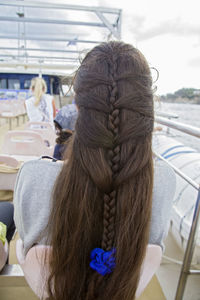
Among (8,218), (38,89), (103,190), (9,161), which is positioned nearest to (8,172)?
(9,161)

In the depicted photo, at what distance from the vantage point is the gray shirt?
0.55 metres

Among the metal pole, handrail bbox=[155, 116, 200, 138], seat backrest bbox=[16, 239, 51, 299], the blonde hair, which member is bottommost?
the metal pole

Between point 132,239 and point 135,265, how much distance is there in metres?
0.08

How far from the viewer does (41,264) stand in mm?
614

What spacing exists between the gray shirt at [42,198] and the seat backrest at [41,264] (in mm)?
32

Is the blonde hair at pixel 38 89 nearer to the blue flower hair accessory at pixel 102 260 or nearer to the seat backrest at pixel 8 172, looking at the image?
the seat backrest at pixel 8 172

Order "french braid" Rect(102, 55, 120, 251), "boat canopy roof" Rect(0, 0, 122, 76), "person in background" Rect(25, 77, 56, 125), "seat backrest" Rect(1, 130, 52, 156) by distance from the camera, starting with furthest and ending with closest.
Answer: "person in background" Rect(25, 77, 56, 125)
"boat canopy roof" Rect(0, 0, 122, 76)
"seat backrest" Rect(1, 130, 52, 156)
"french braid" Rect(102, 55, 120, 251)

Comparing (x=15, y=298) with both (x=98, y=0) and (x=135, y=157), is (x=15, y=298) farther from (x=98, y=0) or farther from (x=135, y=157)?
(x=98, y=0)

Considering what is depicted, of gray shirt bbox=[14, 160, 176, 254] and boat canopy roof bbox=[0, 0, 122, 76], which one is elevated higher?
boat canopy roof bbox=[0, 0, 122, 76]

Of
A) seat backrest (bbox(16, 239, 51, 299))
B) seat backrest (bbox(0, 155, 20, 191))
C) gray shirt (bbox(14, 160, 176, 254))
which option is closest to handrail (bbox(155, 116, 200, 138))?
gray shirt (bbox(14, 160, 176, 254))

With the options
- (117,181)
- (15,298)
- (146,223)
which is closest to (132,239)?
(146,223)

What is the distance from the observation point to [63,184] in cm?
54

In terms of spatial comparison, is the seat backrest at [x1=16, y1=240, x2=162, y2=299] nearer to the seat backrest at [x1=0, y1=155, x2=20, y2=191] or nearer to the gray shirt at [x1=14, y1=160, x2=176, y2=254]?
the gray shirt at [x1=14, y1=160, x2=176, y2=254]

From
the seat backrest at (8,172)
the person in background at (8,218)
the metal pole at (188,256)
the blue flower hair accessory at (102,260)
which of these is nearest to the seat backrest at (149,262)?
the blue flower hair accessory at (102,260)
